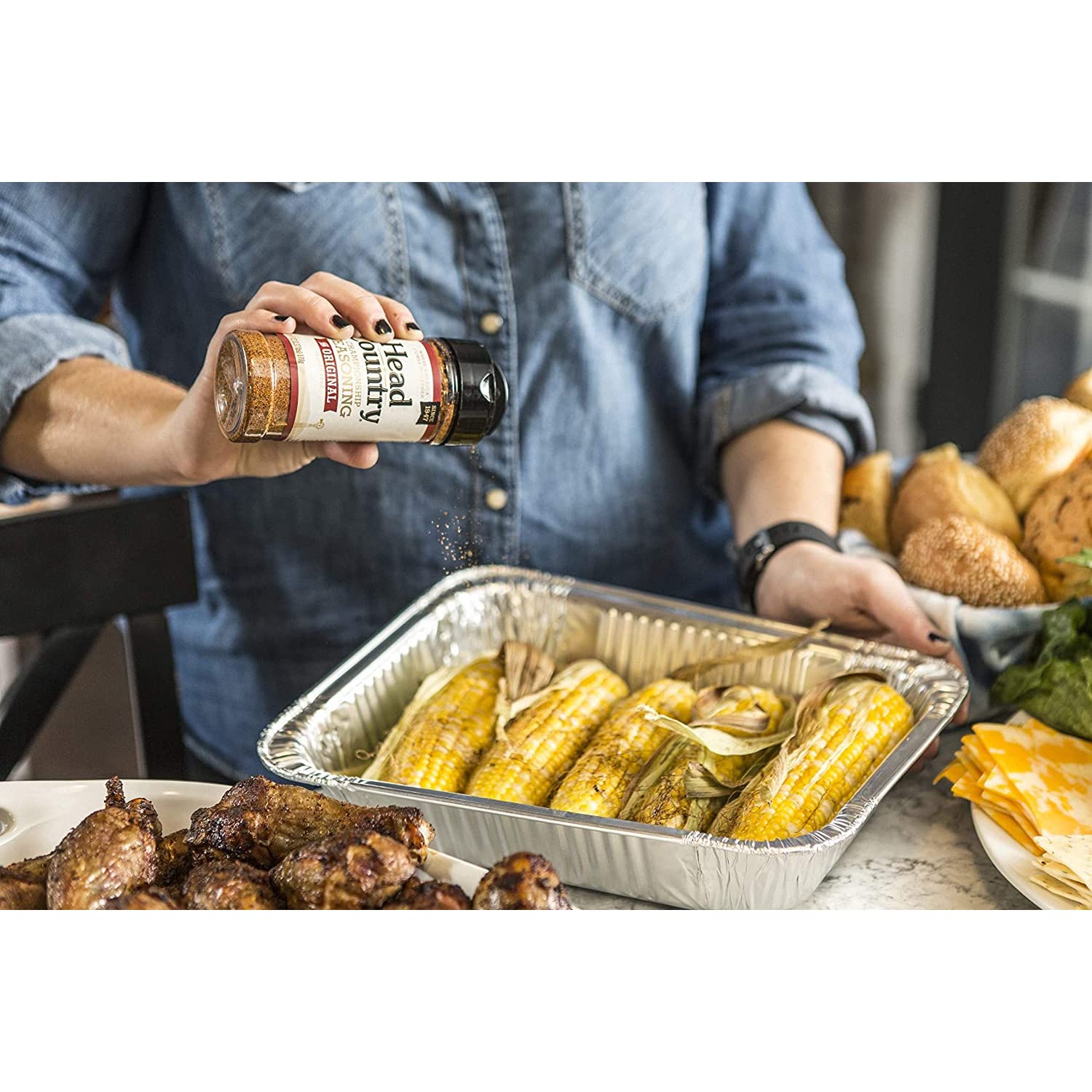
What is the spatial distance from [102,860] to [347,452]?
0.97 ft

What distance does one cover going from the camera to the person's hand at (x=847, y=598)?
3.61 feet

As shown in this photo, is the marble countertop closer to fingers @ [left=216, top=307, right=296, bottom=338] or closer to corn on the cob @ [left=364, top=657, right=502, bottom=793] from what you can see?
corn on the cob @ [left=364, top=657, right=502, bottom=793]

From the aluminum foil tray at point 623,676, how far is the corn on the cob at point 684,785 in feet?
0.12

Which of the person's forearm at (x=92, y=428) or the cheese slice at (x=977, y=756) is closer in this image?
the person's forearm at (x=92, y=428)

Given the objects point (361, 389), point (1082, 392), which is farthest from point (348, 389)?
point (1082, 392)

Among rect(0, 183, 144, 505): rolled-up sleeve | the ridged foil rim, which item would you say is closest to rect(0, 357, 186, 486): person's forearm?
rect(0, 183, 144, 505): rolled-up sleeve

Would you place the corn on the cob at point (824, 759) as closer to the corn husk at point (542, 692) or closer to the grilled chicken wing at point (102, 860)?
the corn husk at point (542, 692)

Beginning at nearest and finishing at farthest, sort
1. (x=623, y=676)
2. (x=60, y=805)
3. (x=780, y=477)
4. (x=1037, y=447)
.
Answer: (x=60, y=805) → (x=623, y=676) → (x=1037, y=447) → (x=780, y=477)

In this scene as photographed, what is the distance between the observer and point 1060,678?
1.01 m

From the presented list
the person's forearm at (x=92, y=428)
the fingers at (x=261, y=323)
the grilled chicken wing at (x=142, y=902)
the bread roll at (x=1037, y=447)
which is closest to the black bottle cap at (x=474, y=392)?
the fingers at (x=261, y=323)

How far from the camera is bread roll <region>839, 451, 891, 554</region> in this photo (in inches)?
52.0

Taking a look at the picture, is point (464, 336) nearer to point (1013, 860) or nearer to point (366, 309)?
point (366, 309)
